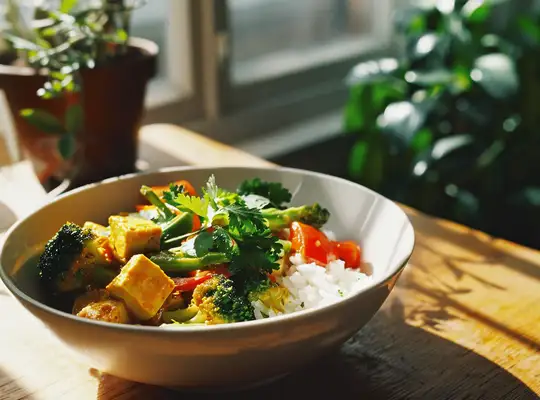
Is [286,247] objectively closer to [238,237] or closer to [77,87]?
[238,237]

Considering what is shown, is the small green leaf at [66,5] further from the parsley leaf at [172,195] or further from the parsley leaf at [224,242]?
the parsley leaf at [224,242]

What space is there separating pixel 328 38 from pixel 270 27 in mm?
303

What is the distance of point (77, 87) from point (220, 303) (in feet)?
2.19

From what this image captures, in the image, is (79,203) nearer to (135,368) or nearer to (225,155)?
(135,368)

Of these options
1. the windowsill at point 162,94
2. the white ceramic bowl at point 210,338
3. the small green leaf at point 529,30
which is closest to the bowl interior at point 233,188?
the white ceramic bowl at point 210,338

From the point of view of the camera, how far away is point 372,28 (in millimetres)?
3102

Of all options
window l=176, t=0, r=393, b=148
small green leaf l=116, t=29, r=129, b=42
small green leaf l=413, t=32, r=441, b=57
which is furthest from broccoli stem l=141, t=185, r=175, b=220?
small green leaf l=413, t=32, r=441, b=57

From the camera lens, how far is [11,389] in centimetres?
84

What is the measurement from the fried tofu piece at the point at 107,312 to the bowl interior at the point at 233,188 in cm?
11

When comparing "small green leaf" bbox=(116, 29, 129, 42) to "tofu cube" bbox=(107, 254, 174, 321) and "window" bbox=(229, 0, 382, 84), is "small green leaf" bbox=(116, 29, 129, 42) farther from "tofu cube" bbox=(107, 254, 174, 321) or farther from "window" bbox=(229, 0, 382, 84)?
"window" bbox=(229, 0, 382, 84)

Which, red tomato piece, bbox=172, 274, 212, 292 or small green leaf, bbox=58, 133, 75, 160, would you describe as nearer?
red tomato piece, bbox=172, 274, 212, 292

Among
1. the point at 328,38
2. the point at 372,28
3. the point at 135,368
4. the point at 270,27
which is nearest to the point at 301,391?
the point at 135,368

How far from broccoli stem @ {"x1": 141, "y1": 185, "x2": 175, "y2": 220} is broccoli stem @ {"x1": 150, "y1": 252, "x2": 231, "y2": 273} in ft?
0.32

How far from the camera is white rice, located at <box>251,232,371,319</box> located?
0.82m
